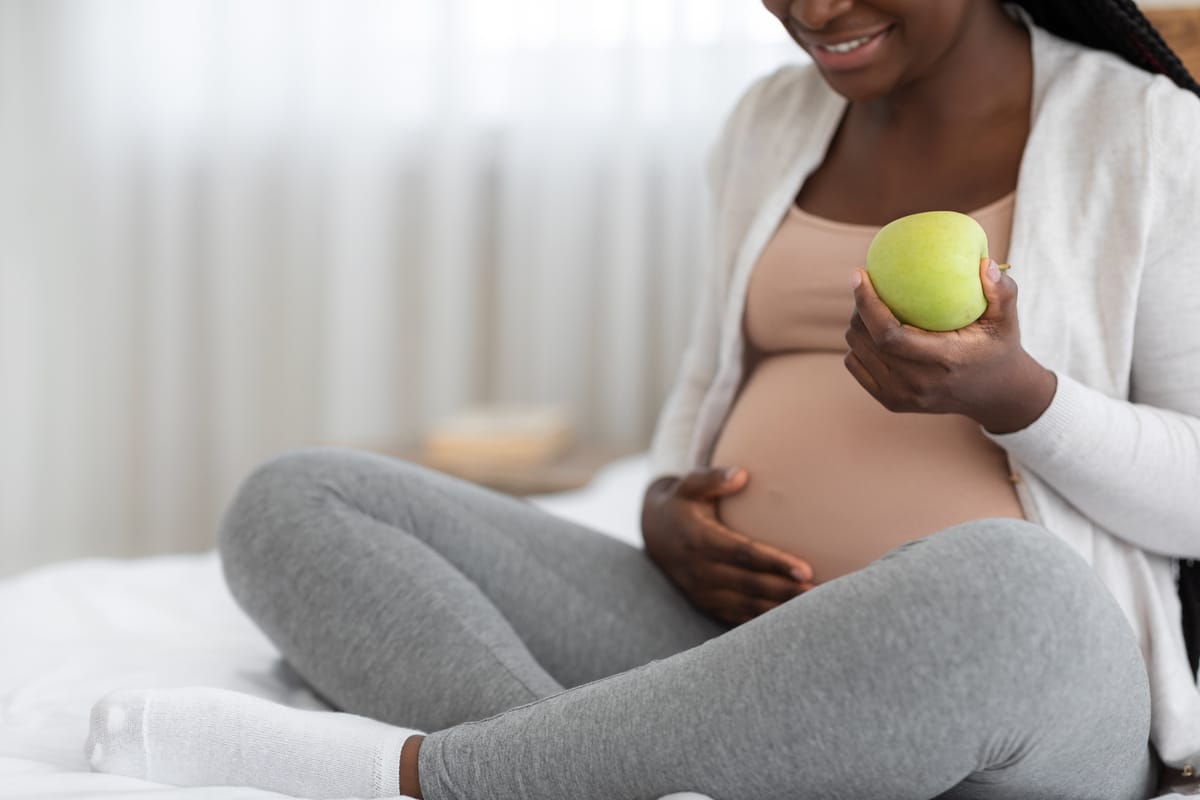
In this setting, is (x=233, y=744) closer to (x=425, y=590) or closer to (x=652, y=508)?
(x=425, y=590)

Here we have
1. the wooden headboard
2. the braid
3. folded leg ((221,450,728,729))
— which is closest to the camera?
folded leg ((221,450,728,729))

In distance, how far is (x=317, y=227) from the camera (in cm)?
260

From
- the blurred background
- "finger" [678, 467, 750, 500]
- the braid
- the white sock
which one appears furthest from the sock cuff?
the blurred background

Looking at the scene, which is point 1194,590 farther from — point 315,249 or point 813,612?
point 315,249

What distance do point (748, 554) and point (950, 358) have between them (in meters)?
0.26

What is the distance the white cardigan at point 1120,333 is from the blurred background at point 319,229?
1.40m

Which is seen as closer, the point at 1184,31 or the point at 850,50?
the point at 850,50

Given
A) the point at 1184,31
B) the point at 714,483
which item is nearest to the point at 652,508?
the point at 714,483

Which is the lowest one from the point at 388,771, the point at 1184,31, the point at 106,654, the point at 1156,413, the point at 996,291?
the point at 106,654

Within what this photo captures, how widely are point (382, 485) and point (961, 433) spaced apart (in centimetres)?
44

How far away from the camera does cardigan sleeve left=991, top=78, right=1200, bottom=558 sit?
84cm

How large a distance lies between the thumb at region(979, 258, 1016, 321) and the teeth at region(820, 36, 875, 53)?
272 mm

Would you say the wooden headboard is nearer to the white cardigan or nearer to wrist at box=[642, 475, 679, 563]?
the white cardigan

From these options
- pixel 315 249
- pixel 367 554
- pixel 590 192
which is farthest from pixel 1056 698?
pixel 315 249
